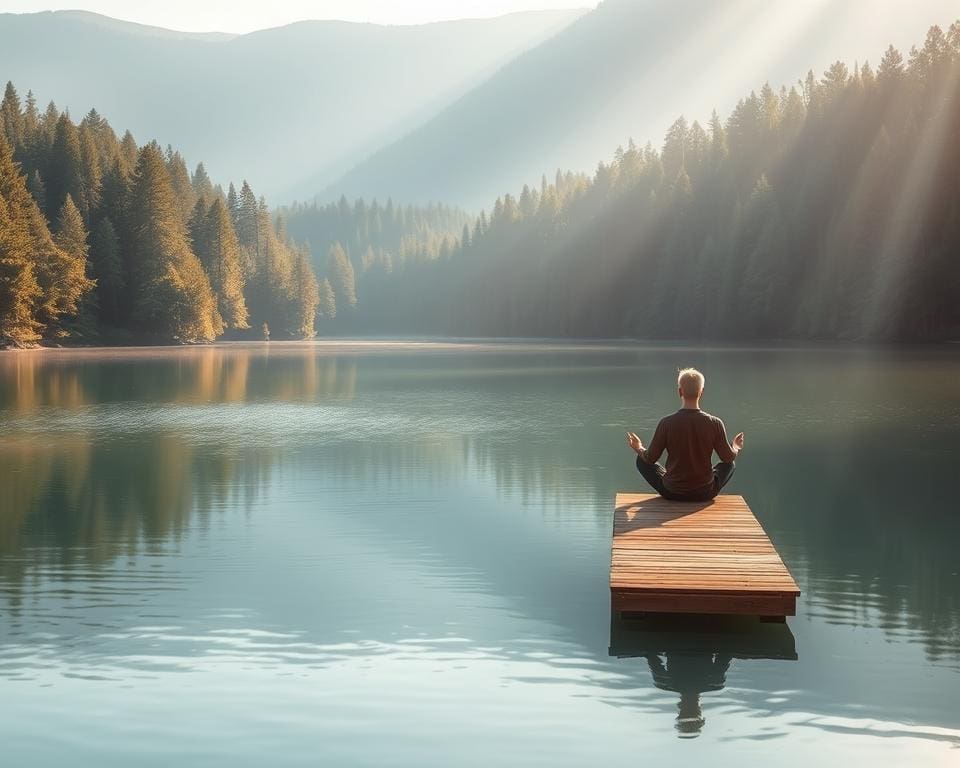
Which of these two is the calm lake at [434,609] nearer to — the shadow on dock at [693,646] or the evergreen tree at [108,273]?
the shadow on dock at [693,646]

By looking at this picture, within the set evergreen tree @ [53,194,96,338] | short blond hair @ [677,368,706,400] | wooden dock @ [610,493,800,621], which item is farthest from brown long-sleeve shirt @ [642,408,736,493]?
evergreen tree @ [53,194,96,338]

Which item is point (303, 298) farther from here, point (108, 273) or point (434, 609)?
point (434, 609)

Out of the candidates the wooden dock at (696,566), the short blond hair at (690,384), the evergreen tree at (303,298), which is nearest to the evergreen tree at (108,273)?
the evergreen tree at (303,298)

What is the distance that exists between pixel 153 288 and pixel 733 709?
90053 millimetres

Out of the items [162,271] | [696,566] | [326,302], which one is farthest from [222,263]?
[696,566]

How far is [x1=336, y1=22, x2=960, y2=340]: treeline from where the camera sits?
82.1m

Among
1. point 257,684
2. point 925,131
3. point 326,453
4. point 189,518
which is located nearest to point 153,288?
point 925,131

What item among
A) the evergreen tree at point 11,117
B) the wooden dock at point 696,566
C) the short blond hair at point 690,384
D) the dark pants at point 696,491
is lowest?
the wooden dock at point 696,566

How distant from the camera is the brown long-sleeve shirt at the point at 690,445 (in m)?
11.5

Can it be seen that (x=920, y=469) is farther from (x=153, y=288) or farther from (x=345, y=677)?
(x=153, y=288)

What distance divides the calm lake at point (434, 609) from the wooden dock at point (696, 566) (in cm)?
38

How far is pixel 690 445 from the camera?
38.3 ft

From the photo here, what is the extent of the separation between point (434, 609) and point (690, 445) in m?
3.44

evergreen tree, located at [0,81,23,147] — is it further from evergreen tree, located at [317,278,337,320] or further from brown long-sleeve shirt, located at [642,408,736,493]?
brown long-sleeve shirt, located at [642,408,736,493]
